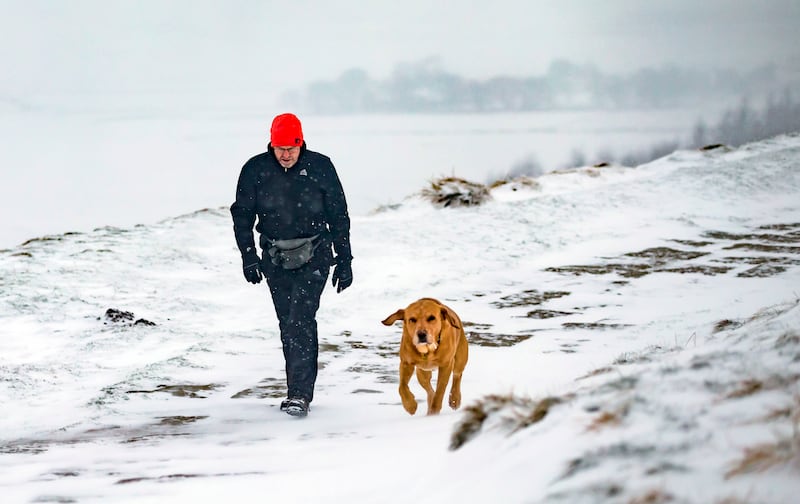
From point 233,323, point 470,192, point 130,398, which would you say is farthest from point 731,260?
point 130,398

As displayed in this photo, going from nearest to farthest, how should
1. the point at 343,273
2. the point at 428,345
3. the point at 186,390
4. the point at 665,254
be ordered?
the point at 428,345
the point at 343,273
the point at 186,390
the point at 665,254

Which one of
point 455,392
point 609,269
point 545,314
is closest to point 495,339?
point 545,314

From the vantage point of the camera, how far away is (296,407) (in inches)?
218

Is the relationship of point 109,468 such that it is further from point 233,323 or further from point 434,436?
point 233,323

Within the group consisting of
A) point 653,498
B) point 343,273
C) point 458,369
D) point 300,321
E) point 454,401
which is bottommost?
point 454,401

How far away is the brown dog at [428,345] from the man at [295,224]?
2.77 feet

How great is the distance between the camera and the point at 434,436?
11.8ft

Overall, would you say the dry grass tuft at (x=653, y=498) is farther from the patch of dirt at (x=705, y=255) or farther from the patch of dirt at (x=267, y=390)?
the patch of dirt at (x=705, y=255)

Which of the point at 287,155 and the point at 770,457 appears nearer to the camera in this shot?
the point at 770,457

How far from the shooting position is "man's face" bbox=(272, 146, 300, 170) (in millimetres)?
5746

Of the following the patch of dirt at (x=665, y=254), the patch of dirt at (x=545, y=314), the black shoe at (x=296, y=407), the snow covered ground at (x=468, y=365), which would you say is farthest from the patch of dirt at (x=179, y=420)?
the patch of dirt at (x=665, y=254)

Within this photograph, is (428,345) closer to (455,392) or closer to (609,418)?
(455,392)

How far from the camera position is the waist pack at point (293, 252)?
580 cm

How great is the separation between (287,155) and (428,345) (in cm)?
172
